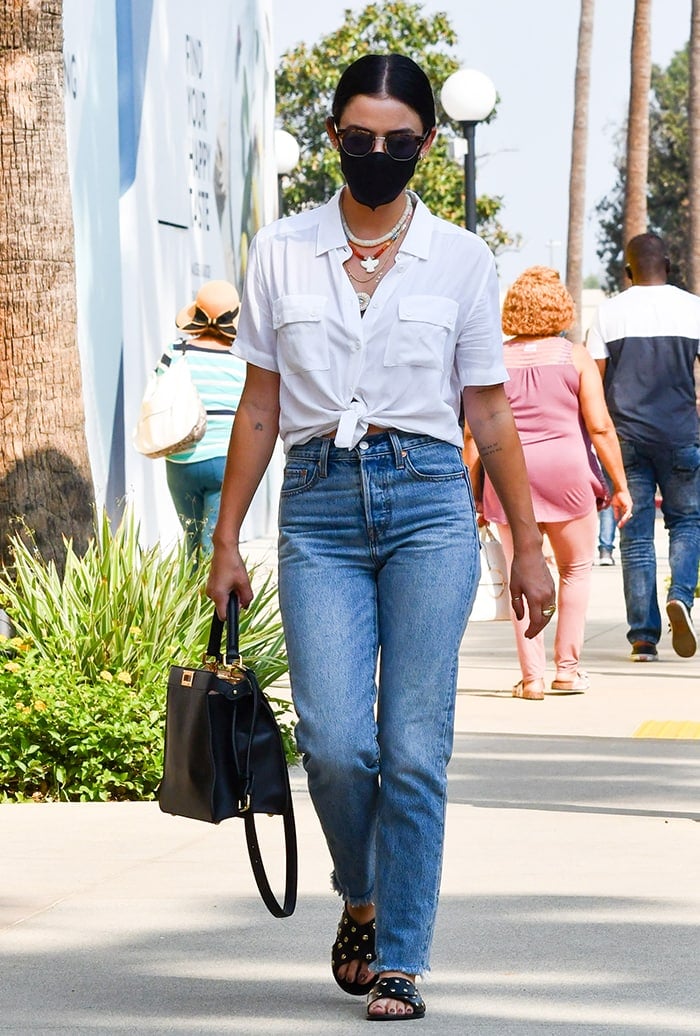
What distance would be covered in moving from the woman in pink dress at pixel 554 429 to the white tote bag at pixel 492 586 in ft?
0.60

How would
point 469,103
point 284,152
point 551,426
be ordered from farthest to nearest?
1. point 284,152
2. point 469,103
3. point 551,426

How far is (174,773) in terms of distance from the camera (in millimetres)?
3998

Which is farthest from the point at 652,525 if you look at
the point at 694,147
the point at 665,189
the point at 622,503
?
the point at 665,189

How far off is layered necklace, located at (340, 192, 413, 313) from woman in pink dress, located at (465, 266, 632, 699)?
4.45 metres

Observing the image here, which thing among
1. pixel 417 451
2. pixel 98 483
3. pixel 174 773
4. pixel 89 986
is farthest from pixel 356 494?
pixel 98 483

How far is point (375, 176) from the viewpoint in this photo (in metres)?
3.96

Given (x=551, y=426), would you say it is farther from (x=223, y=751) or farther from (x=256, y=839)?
(x=223, y=751)

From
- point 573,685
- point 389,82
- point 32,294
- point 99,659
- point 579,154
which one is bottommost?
point 573,685

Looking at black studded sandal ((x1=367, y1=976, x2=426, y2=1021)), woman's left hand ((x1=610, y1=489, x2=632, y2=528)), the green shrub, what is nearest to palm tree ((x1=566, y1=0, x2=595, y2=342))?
woman's left hand ((x1=610, y1=489, x2=632, y2=528))

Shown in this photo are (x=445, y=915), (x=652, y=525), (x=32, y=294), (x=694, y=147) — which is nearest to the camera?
(x=445, y=915)

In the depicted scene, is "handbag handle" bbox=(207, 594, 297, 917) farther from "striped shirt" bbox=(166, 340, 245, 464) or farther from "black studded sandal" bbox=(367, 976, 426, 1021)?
"striped shirt" bbox=(166, 340, 245, 464)

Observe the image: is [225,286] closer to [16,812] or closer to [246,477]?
[16,812]

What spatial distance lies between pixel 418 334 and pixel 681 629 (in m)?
6.32

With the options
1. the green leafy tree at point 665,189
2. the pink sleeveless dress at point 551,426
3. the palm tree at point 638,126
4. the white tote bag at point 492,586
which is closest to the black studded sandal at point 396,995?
the pink sleeveless dress at point 551,426
